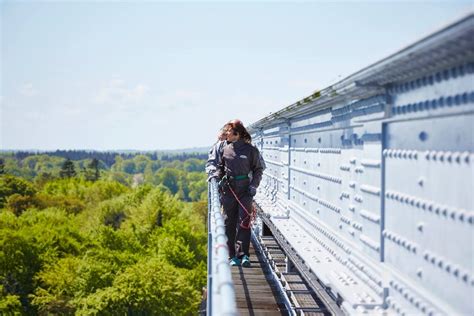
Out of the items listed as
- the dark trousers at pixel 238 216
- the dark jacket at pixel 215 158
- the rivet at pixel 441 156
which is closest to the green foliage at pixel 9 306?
the dark trousers at pixel 238 216

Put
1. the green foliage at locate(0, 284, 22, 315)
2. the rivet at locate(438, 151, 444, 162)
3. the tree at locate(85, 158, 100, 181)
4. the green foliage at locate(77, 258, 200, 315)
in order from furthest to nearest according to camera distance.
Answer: the tree at locate(85, 158, 100, 181)
the green foliage at locate(77, 258, 200, 315)
the green foliage at locate(0, 284, 22, 315)
the rivet at locate(438, 151, 444, 162)

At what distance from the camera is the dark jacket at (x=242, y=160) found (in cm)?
962

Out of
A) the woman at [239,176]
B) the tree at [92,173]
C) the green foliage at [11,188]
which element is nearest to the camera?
the woman at [239,176]

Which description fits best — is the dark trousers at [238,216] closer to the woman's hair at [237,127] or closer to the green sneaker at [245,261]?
the green sneaker at [245,261]

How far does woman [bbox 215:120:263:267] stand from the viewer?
9.60 metres

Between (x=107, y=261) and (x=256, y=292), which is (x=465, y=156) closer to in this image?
(x=256, y=292)

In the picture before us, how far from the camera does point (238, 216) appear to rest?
1021 centimetres

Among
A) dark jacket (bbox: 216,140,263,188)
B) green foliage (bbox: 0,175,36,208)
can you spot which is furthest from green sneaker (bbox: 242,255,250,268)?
green foliage (bbox: 0,175,36,208)

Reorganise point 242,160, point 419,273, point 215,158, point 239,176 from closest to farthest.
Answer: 1. point 419,273
2. point 242,160
3. point 239,176
4. point 215,158

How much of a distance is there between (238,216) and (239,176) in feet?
2.80

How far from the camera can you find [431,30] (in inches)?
151

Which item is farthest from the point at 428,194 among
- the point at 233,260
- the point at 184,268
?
the point at 184,268

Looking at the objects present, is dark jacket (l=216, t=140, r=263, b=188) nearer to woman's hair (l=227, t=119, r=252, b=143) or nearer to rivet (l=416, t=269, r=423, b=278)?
woman's hair (l=227, t=119, r=252, b=143)

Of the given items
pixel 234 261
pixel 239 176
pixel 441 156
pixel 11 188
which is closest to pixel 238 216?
pixel 239 176
